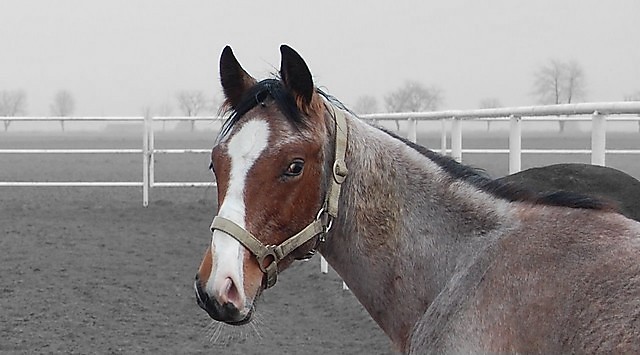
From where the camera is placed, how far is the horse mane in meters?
2.17

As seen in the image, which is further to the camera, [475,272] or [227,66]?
[227,66]

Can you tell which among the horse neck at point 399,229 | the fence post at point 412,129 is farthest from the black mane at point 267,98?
the fence post at point 412,129

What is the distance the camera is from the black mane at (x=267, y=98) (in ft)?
7.66

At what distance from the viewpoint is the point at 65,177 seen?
16375mm

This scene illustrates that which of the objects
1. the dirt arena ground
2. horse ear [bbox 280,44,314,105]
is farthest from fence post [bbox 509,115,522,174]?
horse ear [bbox 280,44,314,105]

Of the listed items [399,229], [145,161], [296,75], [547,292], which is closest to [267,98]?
[296,75]

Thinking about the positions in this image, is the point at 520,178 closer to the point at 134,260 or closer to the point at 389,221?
the point at 389,221

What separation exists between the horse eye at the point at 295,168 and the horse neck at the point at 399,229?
20 centimetres

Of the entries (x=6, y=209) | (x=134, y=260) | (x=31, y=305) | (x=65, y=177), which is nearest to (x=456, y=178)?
(x=31, y=305)

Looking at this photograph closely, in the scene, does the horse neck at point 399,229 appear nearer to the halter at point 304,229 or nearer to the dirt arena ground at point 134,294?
the halter at point 304,229

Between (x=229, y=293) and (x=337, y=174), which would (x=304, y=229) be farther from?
(x=229, y=293)

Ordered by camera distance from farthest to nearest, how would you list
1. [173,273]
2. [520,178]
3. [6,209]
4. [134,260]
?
[6,209] → [134,260] → [173,273] → [520,178]

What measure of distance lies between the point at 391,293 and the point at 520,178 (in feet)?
4.28

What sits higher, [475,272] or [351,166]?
[351,166]
